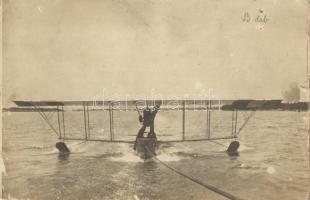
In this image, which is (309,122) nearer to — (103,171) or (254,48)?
(254,48)

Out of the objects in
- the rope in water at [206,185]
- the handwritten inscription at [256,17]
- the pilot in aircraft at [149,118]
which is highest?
the handwritten inscription at [256,17]

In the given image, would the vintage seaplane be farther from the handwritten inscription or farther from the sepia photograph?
the handwritten inscription

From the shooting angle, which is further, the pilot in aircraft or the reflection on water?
the pilot in aircraft

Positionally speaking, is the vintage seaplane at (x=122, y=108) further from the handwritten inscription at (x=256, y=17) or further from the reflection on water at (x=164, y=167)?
the handwritten inscription at (x=256, y=17)

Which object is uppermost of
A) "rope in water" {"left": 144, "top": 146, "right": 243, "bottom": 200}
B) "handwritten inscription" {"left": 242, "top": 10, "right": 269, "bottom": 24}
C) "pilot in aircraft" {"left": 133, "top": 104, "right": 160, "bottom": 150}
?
"handwritten inscription" {"left": 242, "top": 10, "right": 269, "bottom": 24}

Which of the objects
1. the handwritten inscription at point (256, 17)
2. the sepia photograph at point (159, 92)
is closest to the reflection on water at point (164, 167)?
the sepia photograph at point (159, 92)

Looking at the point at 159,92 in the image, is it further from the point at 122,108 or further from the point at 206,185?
the point at 206,185

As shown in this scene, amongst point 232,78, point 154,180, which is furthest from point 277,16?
point 154,180

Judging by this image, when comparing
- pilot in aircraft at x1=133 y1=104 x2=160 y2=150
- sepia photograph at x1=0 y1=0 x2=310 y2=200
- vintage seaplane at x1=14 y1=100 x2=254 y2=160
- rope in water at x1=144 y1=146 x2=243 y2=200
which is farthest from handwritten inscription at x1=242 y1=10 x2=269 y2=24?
rope in water at x1=144 y1=146 x2=243 y2=200
